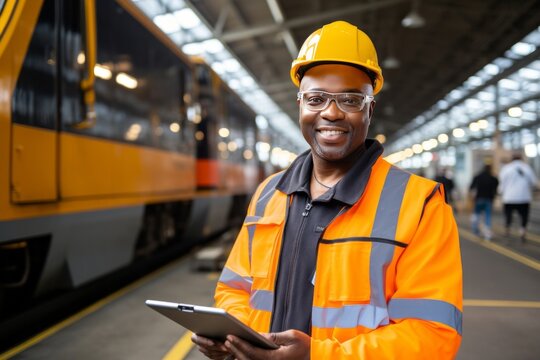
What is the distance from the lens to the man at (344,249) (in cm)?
149

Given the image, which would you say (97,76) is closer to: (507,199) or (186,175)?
(186,175)

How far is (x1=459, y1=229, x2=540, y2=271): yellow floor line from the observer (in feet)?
27.7

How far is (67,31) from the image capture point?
14.1ft

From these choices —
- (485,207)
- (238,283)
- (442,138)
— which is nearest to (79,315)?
(238,283)

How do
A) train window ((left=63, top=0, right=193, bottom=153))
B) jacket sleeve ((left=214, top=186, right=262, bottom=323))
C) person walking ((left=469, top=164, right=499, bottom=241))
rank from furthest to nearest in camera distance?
person walking ((left=469, top=164, right=499, bottom=241)), train window ((left=63, top=0, right=193, bottom=153)), jacket sleeve ((left=214, top=186, right=262, bottom=323))

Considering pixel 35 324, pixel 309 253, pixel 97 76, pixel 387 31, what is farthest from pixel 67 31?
pixel 387 31

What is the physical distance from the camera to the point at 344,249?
1597mm

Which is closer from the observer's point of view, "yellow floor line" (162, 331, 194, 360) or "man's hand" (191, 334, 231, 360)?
"man's hand" (191, 334, 231, 360)

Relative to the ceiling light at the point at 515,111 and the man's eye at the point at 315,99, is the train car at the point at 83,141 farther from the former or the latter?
the ceiling light at the point at 515,111

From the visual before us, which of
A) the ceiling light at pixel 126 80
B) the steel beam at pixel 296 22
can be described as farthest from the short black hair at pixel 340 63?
the steel beam at pixel 296 22

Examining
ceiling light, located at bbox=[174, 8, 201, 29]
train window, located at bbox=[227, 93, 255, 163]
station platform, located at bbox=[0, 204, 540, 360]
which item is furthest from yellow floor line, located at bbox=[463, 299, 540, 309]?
ceiling light, located at bbox=[174, 8, 201, 29]

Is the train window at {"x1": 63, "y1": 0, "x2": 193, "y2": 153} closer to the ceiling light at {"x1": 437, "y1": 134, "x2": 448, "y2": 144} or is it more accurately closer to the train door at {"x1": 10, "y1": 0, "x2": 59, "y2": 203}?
the train door at {"x1": 10, "y1": 0, "x2": 59, "y2": 203}

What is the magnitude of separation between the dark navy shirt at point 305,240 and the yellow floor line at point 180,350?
2.68 meters

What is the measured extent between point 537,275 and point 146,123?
623 centimetres
